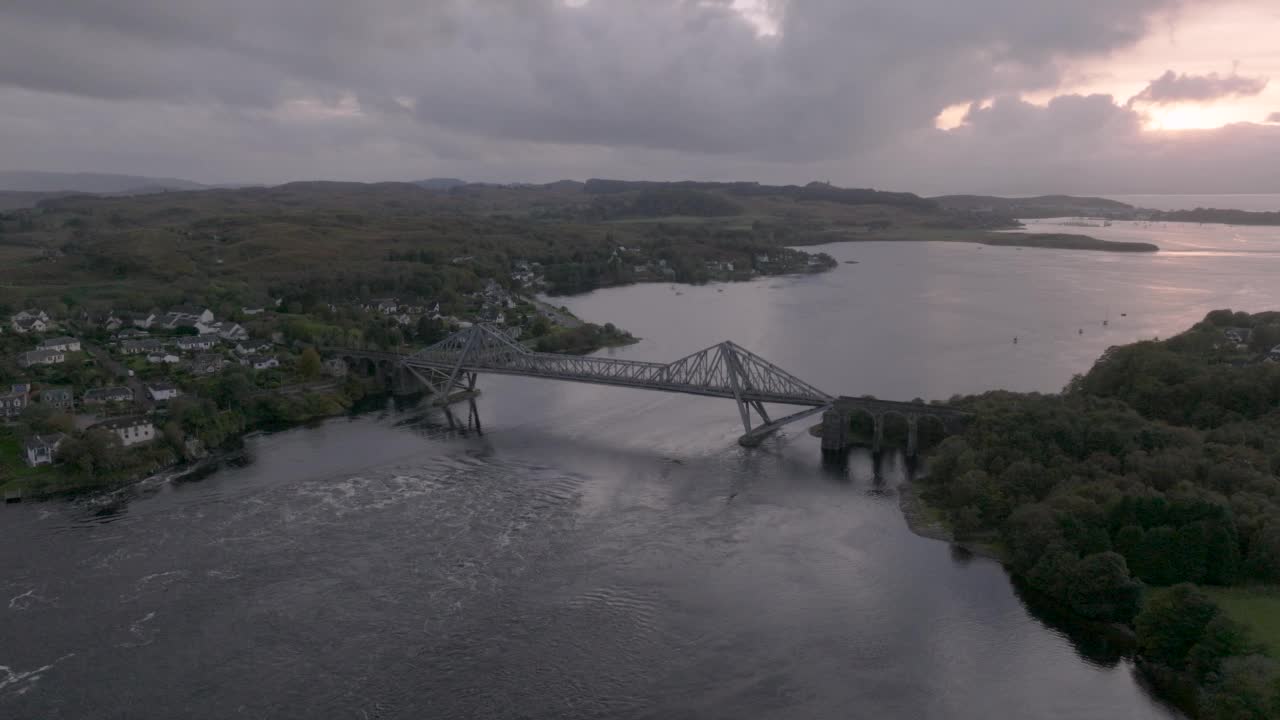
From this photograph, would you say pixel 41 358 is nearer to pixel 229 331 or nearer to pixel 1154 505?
pixel 229 331

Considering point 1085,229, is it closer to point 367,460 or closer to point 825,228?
point 825,228

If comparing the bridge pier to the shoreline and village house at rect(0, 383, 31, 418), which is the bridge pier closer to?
the shoreline

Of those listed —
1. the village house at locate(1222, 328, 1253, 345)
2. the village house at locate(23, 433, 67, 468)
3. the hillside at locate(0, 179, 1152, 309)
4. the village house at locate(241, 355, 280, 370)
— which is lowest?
the village house at locate(23, 433, 67, 468)

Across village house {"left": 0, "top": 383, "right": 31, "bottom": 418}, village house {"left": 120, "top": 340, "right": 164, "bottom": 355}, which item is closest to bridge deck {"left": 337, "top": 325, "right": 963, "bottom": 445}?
village house {"left": 120, "top": 340, "right": 164, "bottom": 355}

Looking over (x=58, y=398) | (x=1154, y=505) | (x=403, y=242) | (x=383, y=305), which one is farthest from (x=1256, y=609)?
(x=403, y=242)

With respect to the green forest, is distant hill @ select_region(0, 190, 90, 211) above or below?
above

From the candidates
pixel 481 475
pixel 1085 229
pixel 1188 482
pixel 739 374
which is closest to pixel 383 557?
pixel 481 475

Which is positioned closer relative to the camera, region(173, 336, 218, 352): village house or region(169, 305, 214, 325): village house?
region(173, 336, 218, 352): village house
